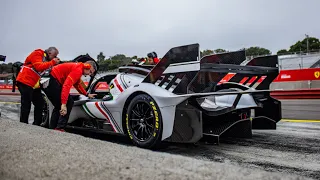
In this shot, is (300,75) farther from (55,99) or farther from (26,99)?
(26,99)

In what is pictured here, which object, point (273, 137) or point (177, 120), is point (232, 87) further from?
point (177, 120)

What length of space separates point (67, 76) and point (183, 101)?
2468 millimetres

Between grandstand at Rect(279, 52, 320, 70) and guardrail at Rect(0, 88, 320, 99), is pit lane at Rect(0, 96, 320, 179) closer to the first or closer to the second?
guardrail at Rect(0, 88, 320, 99)

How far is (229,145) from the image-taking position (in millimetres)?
4195

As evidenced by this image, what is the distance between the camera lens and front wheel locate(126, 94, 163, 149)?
367 cm

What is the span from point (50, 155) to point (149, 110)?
1.79 meters

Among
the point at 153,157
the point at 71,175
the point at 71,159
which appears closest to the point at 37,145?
the point at 71,159

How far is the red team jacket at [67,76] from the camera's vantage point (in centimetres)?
475

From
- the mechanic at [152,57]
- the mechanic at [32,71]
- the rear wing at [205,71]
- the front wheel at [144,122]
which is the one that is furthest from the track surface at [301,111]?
the mechanic at [32,71]

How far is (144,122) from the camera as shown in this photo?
12.8ft

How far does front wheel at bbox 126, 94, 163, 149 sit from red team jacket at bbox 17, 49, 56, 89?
2.28 meters

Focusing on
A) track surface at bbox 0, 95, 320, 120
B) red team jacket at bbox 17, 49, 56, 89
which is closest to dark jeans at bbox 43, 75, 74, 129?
red team jacket at bbox 17, 49, 56, 89

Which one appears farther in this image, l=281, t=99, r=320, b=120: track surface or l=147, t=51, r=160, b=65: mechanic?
l=147, t=51, r=160, b=65: mechanic

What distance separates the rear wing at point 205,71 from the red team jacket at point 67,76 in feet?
4.59
